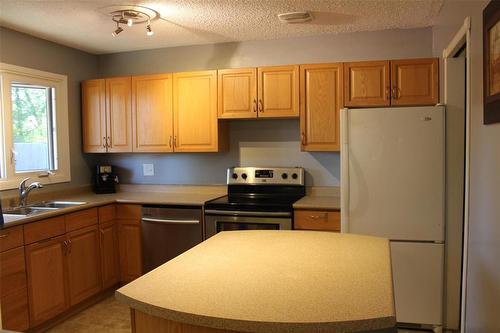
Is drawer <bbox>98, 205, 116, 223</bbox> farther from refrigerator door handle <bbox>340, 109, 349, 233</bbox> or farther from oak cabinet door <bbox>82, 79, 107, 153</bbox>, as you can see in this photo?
refrigerator door handle <bbox>340, 109, 349, 233</bbox>

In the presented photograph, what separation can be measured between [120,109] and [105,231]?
46.0 inches

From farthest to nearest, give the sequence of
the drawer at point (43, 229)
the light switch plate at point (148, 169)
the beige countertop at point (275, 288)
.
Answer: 1. the light switch plate at point (148, 169)
2. the drawer at point (43, 229)
3. the beige countertop at point (275, 288)

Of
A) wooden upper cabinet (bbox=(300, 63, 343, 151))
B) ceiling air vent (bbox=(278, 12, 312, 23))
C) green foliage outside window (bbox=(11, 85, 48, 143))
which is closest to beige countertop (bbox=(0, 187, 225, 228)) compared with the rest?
green foliage outside window (bbox=(11, 85, 48, 143))

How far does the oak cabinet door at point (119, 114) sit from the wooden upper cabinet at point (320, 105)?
1658 mm

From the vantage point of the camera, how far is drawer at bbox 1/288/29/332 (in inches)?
98.6

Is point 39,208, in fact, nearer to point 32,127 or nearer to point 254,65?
point 32,127

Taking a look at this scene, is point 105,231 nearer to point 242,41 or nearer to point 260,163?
point 260,163

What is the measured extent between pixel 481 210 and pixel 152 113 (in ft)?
9.25

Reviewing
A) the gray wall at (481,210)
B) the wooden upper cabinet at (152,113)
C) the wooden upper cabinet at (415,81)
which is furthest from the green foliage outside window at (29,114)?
the gray wall at (481,210)

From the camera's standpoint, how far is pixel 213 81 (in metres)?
3.53

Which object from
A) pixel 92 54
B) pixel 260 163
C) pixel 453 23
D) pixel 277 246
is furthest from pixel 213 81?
pixel 277 246

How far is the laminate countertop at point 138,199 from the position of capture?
3.08 meters

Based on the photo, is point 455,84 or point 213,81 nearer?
point 455,84

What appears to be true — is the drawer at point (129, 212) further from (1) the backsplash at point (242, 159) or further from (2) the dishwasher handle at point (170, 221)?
(1) the backsplash at point (242, 159)
